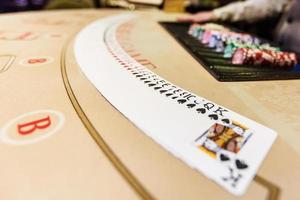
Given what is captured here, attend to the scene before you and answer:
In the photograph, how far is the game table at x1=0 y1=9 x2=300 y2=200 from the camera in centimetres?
39

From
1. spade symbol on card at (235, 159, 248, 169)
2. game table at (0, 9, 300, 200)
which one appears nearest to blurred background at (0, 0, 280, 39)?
game table at (0, 9, 300, 200)

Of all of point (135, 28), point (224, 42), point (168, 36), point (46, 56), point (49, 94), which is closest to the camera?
point (49, 94)

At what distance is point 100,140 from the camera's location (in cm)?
48

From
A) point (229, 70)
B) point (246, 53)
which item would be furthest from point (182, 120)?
point (246, 53)

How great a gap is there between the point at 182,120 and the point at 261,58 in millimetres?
544

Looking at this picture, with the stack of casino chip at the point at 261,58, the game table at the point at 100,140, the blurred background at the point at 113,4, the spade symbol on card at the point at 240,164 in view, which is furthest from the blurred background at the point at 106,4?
the spade symbol on card at the point at 240,164

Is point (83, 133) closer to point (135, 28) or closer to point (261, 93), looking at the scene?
point (261, 93)

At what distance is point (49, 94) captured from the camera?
2.14ft

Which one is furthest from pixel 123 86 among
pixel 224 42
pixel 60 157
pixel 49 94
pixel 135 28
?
pixel 135 28

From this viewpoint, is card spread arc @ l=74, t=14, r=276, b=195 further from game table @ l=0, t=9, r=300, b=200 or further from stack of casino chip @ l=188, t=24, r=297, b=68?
stack of casino chip @ l=188, t=24, r=297, b=68

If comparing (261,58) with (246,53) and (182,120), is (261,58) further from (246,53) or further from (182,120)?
(182,120)

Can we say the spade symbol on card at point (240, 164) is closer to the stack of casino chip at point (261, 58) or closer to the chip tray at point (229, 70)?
the chip tray at point (229, 70)

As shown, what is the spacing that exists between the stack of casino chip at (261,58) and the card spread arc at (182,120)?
0.36 metres

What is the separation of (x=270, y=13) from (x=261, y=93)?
4.72ft
